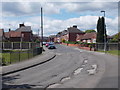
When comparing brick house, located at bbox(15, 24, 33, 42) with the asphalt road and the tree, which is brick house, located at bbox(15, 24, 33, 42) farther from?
the asphalt road

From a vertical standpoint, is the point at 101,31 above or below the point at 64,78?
above

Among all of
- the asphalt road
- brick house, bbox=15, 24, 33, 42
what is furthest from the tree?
the asphalt road

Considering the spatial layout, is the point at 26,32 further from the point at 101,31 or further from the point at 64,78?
the point at 64,78

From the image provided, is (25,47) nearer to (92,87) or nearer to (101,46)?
(101,46)

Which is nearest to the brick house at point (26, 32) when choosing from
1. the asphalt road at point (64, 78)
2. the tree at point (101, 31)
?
the tree at point (101, 31)

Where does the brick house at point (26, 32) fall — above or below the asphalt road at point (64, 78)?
above

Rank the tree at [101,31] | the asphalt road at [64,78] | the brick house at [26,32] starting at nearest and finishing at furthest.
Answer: the asphalt road at [64,78]
the tree at [101,31]
the brick house at [26,32]

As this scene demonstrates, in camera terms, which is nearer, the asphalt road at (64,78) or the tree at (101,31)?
the asphalt road at (64,78)

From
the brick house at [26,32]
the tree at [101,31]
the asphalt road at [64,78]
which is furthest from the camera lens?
the brick house at [26,32]

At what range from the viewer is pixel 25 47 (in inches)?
2324

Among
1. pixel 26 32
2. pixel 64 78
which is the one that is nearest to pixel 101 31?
pixel 26 32

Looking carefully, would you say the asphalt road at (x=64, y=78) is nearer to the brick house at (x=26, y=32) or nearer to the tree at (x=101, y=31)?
the tree at (x=101, y=31)

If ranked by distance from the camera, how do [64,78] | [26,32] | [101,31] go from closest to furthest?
1. [64,78]
2. [101,31]
3. [26,32]

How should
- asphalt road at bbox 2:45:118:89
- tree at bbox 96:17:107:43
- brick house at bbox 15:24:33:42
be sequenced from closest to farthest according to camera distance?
1. asphalt road at bbox 2:45:118:89
2. tree at bbox 96:17:107:43
3. brick house at bbox 15:24:33:42
